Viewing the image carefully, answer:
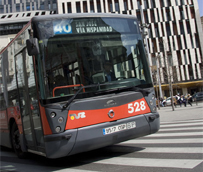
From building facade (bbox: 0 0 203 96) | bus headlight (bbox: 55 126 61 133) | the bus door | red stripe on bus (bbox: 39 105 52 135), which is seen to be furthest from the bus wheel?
building facade (bbox: 0 0 203 96)

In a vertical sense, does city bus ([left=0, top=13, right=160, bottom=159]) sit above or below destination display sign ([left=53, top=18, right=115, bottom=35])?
below

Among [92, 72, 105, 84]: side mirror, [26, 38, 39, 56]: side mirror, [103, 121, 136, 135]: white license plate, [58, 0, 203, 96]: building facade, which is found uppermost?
[58, 0, 203, 96]: building facade

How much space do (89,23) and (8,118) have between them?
3.86m

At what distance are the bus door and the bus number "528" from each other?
193cm

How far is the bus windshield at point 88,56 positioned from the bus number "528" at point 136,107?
41 cm

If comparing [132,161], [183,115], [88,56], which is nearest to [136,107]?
[132,161]

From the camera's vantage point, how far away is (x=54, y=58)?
A: 5.40 metres

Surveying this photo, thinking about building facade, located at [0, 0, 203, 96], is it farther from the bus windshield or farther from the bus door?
the bus door

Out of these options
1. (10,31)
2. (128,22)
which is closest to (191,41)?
(10,31)

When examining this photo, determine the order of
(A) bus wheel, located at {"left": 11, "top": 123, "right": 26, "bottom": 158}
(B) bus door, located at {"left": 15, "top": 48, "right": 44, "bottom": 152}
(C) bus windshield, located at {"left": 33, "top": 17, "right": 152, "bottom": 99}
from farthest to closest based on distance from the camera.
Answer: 1. (A) bus wheel, located at {"left": 11, "top": 123, "right": 26, "bottom": 158}
2. (B) bus door, located at {"left": 15, "top": 48, "right": 44, "bottom": 152}
3. (C) bus windshield, located at {"left": 33, "top": 17, "right": 152, "bottom": 99}

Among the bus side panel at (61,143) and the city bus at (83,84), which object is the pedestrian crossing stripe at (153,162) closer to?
the city bus at (83,84)

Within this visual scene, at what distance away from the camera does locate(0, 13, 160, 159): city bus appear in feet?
17.0

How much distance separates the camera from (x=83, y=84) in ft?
17.7

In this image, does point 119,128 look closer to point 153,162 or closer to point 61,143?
point 153,162
